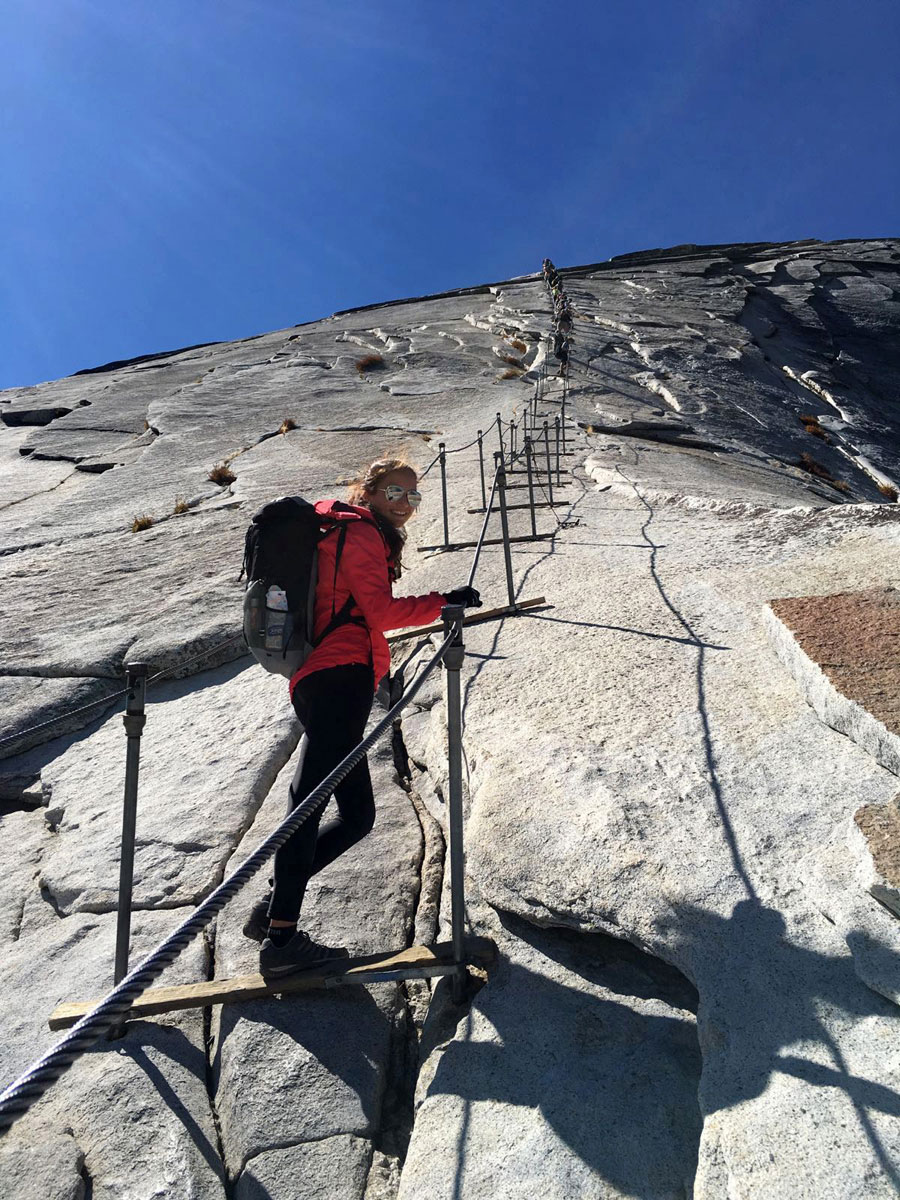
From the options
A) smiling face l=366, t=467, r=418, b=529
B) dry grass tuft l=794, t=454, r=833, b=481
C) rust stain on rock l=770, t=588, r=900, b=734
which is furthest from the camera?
dry grass tuft l=794, t=454, r=833, b=481

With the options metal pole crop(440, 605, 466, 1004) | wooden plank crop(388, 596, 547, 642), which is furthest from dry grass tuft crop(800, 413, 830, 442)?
metal pole crop(440, 605, 466, 1004)

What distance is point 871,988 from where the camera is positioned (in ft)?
7.06

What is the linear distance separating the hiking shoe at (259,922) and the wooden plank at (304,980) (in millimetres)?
155

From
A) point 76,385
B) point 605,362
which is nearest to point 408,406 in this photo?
point 605,362

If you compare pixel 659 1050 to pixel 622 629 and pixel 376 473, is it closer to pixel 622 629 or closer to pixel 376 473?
pixel 376 473

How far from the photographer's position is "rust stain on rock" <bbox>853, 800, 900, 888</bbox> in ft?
7.60

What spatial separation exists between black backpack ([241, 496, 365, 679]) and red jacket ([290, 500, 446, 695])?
1.2 inches

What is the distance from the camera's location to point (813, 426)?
16.3 meters

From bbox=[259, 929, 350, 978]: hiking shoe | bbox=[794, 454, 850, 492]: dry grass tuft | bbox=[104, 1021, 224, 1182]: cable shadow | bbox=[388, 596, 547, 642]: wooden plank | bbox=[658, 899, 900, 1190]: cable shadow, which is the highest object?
bbox=[794, 454, 850, 492]: dry grass tuft

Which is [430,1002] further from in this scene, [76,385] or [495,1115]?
[76,385]

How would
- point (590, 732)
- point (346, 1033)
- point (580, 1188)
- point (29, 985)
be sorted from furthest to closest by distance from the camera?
point (590, 732) < point (29, 985) < point (346, 1033) < point (580, 1188)

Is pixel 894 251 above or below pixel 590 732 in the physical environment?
above

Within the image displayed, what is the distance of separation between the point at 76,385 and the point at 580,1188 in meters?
23.3

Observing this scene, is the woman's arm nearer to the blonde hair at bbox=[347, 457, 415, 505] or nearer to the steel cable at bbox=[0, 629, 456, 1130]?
the blonde hair at bbox=[347, 457, 415, 505]
